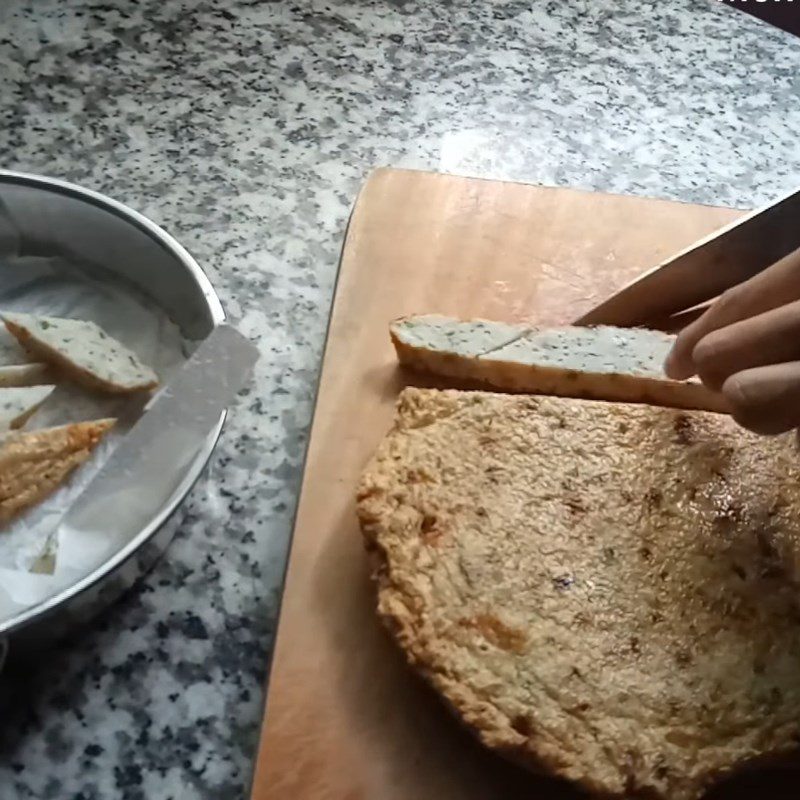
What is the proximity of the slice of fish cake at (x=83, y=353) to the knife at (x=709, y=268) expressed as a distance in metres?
0.48

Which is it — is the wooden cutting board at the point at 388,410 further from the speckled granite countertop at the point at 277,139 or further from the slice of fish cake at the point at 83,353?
the slice of fish cake at the point at 83,353

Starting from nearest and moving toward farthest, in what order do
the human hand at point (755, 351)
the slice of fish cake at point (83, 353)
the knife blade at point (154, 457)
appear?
the human hand at point (755, 351)
the knife blade at point (154, 457)
the slice of fish cake at point (83, 353)

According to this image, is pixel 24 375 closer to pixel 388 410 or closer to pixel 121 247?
pixel 121 247

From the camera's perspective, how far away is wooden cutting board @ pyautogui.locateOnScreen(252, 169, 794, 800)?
2.57ft

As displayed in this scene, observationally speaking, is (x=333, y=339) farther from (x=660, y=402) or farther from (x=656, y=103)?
(x=656, y=103)

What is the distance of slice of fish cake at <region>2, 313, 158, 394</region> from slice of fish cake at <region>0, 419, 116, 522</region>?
6 cm

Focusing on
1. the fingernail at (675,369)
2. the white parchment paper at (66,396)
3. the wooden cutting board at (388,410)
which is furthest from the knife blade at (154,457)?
the fingernail at (675,369)

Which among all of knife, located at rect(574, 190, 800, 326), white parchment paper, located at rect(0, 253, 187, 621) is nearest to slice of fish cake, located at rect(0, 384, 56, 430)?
white parchment paper, located at rect(0, 253, 187, 621)

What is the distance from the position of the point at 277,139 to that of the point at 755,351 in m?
0.80

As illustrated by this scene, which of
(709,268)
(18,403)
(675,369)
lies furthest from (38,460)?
(709,268)

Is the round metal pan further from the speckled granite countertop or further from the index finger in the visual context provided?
the index finger

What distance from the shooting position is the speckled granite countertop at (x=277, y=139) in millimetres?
896

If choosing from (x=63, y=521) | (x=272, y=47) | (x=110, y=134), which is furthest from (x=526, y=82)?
(x=63, y=521)

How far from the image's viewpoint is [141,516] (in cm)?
87
